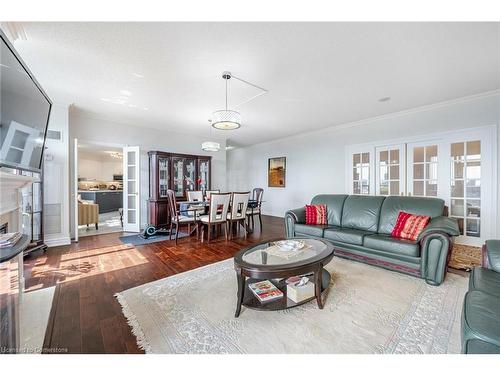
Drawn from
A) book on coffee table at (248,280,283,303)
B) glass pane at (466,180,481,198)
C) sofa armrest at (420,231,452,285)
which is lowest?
book on coffee table at (248,280,283,303)

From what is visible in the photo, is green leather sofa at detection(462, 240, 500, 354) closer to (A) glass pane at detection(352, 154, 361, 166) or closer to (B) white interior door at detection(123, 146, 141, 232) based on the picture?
(A) glass pane at detection(352, 154, 361, 166)

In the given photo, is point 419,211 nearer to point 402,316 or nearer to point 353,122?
point 402,316

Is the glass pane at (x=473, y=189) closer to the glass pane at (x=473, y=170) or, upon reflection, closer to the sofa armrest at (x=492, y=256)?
the glass pane at (x=473, y=170)

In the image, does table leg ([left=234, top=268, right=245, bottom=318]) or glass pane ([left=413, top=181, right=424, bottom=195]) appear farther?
glass pane ([left=413, top=181, right=424, bottom=195])

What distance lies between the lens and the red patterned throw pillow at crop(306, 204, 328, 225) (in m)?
3.73

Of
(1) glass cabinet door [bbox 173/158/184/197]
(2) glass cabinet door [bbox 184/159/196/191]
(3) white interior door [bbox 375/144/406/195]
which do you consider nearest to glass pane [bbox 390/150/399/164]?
(3) white interior door [bbox 375/144/406/195]

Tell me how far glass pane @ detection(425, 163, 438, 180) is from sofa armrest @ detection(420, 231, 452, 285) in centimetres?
257

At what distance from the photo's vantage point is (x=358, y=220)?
3.45m

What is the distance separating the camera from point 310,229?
348 centimetres

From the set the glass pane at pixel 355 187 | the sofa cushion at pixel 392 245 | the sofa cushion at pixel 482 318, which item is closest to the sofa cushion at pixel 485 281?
the sofa cushion at pixel 482 318

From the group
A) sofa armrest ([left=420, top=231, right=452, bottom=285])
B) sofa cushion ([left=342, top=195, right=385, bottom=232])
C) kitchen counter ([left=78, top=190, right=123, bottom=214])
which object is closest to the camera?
sofa armrest ([left=420, top=231, right=452, bottom=285])

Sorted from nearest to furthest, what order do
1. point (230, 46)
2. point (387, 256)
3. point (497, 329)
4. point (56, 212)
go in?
point (497, 329) → point (230, 46) → point (387, 256) → point (56, 212)
